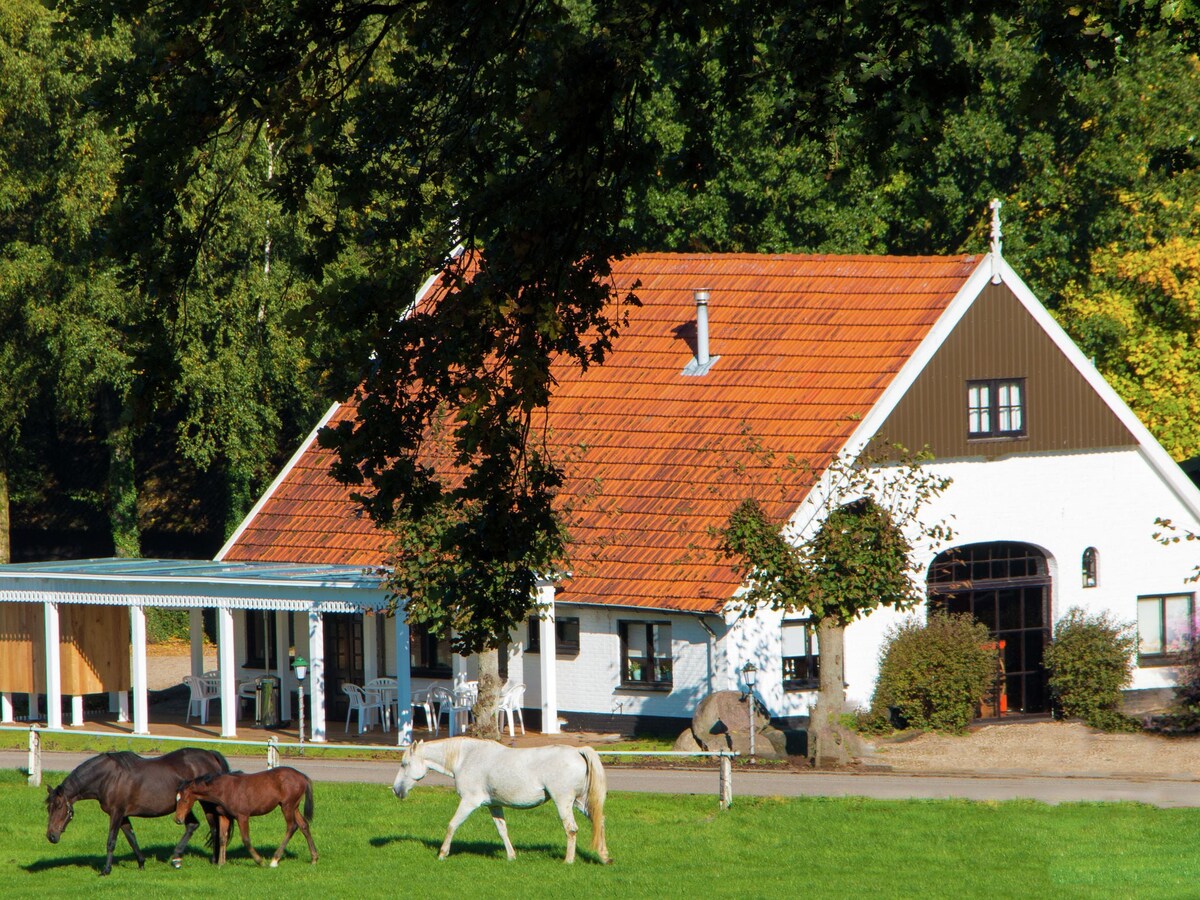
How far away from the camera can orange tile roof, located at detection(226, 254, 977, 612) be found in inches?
1142

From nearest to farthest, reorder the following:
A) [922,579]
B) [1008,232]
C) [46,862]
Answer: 1. [46,862]
2. [922,579]
3. [1008,232]

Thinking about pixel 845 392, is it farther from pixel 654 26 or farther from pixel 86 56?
pixel 654 26

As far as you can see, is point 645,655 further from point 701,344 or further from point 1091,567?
point 1091,567

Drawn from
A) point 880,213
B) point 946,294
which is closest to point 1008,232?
point 880,213

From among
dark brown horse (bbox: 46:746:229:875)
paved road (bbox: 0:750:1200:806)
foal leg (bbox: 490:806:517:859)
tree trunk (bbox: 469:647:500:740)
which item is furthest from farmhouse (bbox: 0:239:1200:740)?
dark brown horse (bbox: 46:746:229:875)

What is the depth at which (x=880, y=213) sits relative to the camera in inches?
1660

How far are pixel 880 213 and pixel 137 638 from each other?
1945cm

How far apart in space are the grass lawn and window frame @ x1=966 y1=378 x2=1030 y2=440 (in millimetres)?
9501

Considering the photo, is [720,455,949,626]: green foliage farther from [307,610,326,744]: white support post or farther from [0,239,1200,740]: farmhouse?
[307,610,326,744]: white support post

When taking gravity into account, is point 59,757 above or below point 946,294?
below

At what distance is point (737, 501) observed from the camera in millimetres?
28781

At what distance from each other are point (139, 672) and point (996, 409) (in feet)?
46.3

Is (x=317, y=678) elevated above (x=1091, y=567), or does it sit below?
below

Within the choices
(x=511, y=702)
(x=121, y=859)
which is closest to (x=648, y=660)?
(x=511, y=702)
